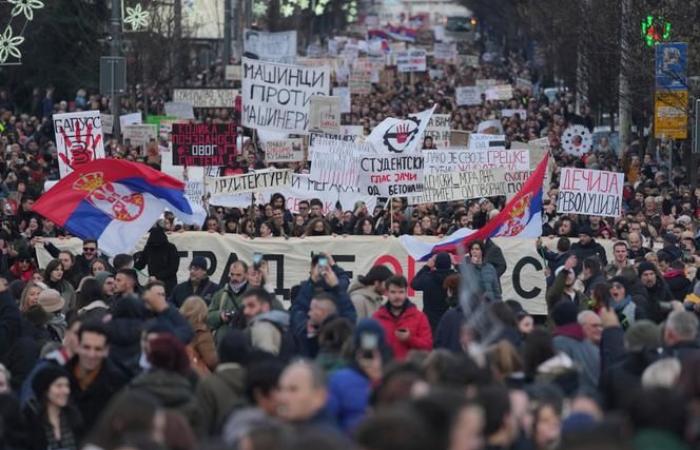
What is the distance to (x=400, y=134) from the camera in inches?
1021

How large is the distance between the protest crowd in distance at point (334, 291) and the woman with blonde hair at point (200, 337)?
2 centimetres

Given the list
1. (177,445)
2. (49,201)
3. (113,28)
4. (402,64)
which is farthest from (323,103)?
(402,64)

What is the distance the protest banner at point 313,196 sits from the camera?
25.0m

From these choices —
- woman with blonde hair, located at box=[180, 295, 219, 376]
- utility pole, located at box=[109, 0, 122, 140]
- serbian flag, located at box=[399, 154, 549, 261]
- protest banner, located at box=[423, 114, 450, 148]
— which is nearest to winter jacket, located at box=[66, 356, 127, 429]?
woman with blonde hair, located at box=[180, 295, 219, 376]

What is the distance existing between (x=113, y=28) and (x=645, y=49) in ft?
28.7

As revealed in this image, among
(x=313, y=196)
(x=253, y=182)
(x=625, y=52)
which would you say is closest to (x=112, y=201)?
(x=253, y=182)

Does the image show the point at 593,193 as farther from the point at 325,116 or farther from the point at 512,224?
the point at 325,116

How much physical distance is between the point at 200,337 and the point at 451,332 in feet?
5.64

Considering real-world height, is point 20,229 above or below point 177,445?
below

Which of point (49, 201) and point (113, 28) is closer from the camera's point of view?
point (49, 201)

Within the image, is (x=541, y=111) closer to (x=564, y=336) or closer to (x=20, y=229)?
(x=20, y=229)

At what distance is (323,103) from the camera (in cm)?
2981

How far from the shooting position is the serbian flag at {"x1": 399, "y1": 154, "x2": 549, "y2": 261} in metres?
19.5

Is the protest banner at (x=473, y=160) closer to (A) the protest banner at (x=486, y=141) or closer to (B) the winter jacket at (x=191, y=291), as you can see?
(A) the protest banner at (x=486, y=141)
